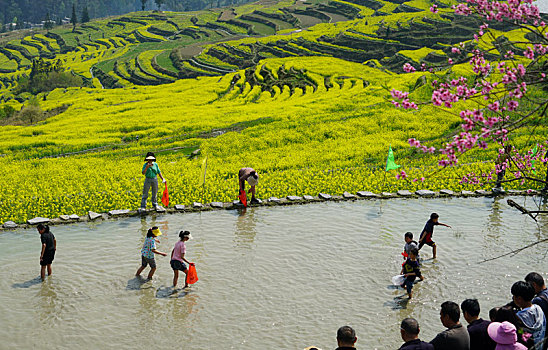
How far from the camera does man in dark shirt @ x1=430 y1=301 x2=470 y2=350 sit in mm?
8234

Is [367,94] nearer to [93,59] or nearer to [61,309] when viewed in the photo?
[61,309]

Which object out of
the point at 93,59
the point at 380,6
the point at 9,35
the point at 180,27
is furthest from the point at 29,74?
the point at 380,6

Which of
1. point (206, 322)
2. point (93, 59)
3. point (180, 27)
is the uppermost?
point (180, 27)

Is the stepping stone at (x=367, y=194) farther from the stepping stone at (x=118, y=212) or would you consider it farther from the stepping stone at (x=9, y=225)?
the stepping stone at (x=9, y=225)

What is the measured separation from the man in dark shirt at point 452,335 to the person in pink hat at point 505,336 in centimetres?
42

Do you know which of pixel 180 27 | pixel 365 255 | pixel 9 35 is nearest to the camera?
pixel 365 255

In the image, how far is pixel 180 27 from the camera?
17675 cm

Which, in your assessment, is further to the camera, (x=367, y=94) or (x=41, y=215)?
(x=367, y=94)

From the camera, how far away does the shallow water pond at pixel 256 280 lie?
11523mm

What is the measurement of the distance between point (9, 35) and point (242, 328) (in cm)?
21232

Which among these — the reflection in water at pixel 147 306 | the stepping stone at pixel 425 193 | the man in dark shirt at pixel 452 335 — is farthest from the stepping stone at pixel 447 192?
the man in dark shirt at pixel 452 335

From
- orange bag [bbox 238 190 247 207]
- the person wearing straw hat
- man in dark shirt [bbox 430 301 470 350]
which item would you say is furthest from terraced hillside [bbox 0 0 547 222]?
man in dark shirt [bbox 430 301 470 350]

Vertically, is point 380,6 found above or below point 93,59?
above

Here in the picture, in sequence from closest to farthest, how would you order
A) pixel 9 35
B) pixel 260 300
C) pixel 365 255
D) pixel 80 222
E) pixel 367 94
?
pixel 260 300
pixel 365 255
pixel 80 222
pixel 367 94
pixel 9 35
